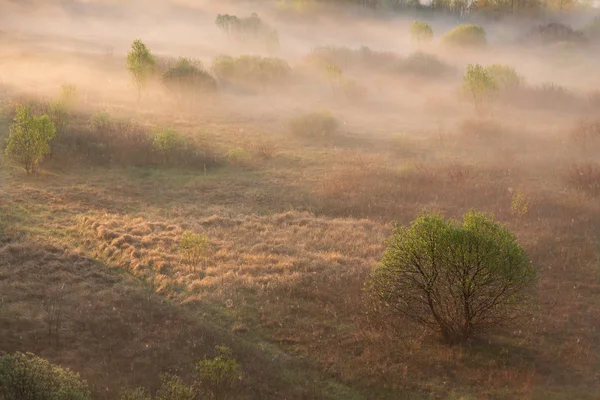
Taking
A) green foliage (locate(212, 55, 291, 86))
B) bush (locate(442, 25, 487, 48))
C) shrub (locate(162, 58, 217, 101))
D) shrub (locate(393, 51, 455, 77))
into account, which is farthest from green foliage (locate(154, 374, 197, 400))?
bush (locate(442, 25, 487, 48))

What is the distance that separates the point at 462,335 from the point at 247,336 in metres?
7.42

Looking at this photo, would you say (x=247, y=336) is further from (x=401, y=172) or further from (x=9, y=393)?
(x=401, y=172)

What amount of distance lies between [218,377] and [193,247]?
9.12 m

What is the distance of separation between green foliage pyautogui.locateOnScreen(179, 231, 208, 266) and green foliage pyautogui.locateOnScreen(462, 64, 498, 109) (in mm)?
44024

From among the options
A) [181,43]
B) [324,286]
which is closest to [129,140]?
[324,286]

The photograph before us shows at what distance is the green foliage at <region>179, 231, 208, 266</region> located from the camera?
20734 millimetres

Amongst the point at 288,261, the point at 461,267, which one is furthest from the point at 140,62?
the point at 461,267

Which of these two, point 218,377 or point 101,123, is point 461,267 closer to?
point 218,377

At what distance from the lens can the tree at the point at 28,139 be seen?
3044 cm

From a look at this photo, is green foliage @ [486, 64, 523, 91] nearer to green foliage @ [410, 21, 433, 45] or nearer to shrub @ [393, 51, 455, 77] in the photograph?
shrub @ [393, 51, 455, 77]

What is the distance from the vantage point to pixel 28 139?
3048 centimetres

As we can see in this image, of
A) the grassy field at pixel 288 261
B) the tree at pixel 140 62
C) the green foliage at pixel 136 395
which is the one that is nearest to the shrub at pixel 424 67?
the grassy field at pixel 288 261

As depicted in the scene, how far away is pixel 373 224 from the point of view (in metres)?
26.5

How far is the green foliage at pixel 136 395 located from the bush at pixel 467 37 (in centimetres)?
10557
